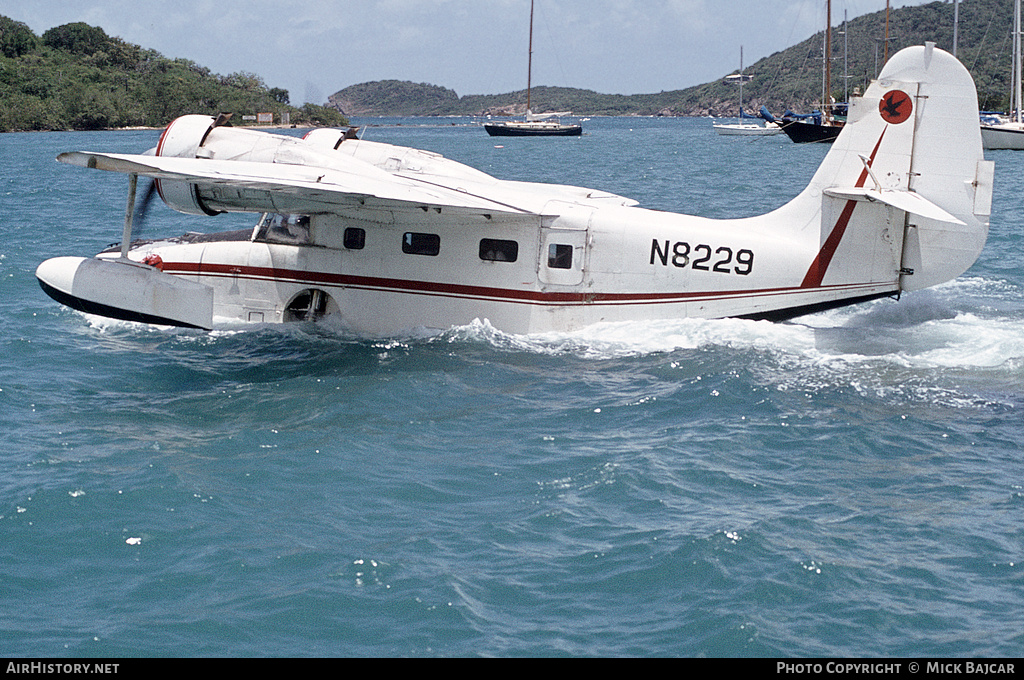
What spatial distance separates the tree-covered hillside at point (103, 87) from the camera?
360 feet

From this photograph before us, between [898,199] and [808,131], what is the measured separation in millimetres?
69508

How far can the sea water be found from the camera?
795 centimetres

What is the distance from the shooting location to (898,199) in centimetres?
1475

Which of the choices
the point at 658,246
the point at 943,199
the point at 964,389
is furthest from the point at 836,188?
the point at 964,389

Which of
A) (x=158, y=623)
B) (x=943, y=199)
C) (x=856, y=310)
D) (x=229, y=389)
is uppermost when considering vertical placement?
(x=943, y=199)

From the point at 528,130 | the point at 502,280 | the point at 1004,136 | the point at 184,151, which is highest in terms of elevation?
the point at 528,130

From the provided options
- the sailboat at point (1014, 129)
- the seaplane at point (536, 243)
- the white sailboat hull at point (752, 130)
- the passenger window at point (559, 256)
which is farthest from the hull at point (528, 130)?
the passenger window at point (559, 256)

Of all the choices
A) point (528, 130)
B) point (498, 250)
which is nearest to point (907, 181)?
point (498, 250)

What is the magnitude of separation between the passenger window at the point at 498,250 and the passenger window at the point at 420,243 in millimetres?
774

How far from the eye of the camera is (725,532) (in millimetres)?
9344

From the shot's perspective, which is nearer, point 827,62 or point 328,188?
point 328,188

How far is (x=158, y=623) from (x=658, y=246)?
10.2 m

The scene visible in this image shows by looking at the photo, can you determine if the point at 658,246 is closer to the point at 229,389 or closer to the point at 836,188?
the point at 836,188

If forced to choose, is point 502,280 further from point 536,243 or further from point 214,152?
point 214,152
